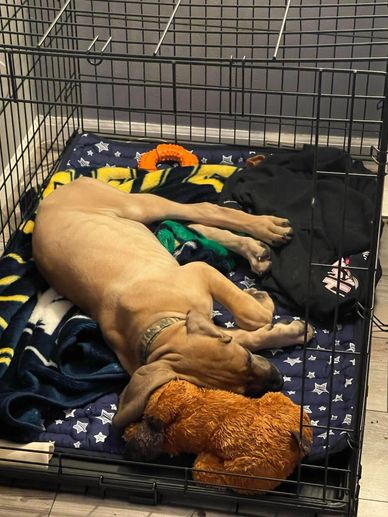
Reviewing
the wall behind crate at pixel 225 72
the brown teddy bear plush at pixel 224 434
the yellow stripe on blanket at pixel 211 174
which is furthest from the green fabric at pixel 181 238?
the brown teddy bear plush at pixel 224 434

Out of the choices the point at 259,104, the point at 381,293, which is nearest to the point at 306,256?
the point at 381,293

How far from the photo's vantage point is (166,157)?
3.40 meters

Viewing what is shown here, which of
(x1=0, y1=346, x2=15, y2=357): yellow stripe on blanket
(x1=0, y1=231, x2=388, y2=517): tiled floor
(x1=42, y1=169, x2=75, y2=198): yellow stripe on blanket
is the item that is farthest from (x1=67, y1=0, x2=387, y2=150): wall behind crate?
(x1=0, y1=231, x2=388, y2=517): tiled floor

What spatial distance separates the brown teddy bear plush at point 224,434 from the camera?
1.96m

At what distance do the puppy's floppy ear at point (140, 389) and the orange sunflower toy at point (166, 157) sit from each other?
1416 millimetres

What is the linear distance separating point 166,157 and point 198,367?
1503mm

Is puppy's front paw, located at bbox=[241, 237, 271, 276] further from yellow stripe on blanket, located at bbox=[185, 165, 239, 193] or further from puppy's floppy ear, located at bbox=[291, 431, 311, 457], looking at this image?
puppy's floppy ear, located at bbox=[291, 431, 311, 457]

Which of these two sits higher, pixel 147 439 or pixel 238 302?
pixel 238 302

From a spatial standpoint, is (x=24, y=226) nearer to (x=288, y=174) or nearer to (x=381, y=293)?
(x=288, y=174)

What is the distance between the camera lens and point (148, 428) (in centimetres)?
202

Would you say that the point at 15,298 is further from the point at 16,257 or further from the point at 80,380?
the point at 80,380

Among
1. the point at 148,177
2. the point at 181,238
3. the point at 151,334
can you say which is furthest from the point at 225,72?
the point at 151,334

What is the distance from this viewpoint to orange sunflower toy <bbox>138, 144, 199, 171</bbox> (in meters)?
3.36

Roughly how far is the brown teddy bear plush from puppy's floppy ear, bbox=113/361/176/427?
2 cm
